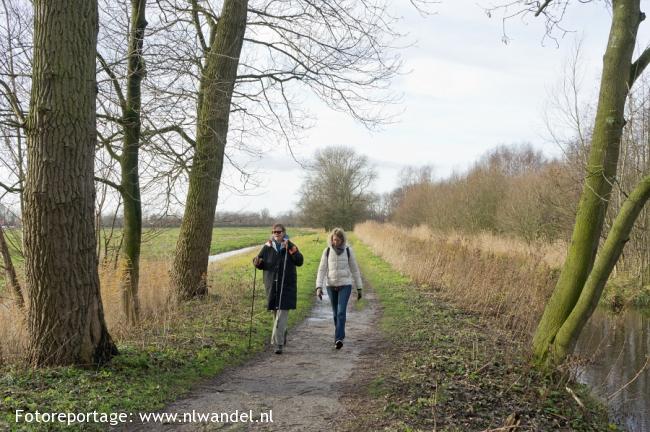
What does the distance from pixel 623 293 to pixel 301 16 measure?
42.6 ft

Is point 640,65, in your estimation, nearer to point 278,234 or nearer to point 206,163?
point 278,234

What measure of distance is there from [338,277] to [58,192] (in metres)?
4.42

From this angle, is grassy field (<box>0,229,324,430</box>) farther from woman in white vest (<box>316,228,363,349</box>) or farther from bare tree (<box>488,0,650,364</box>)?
bare tree (<box>488,0,650,364</box>)

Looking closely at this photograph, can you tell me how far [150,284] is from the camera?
11219 millimetres

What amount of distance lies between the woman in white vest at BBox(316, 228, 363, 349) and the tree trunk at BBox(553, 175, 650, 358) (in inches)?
123

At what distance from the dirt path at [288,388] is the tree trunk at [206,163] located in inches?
129

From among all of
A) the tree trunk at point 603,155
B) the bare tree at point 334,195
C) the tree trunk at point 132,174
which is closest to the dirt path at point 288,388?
the tree trunk at point 603,155

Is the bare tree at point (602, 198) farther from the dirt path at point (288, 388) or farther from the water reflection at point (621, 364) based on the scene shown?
the dirt path at point (288, 388)

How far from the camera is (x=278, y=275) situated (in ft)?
27.4

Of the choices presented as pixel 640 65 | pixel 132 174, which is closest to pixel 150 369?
pixel 132 174

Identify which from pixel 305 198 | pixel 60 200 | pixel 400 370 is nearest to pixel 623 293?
pixel 400 370

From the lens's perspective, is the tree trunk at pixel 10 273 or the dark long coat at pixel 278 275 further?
→ the tree trunk at pixel 10 273

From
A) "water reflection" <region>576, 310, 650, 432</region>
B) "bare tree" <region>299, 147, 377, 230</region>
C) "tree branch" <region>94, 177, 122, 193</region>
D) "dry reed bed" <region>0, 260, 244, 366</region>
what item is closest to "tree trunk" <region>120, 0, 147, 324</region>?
"tree branch" <region>94, 177, 122, 193</region>

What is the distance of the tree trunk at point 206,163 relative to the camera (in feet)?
37.0
